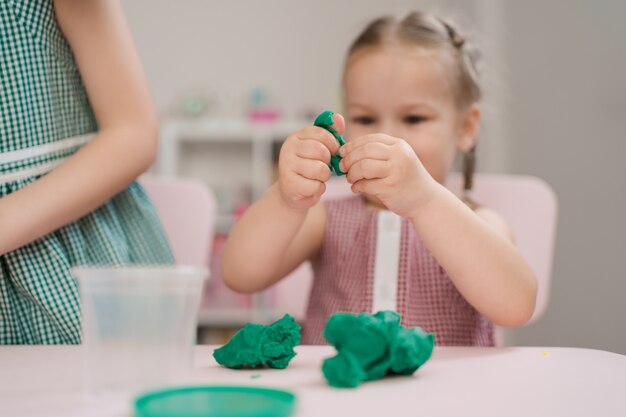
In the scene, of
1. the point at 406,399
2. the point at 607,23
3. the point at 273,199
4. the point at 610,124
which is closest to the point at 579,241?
the point at 610,124

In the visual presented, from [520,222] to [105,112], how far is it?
64cm

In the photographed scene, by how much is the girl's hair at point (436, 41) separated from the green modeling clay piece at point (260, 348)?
2.03ft

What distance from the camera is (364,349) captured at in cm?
45

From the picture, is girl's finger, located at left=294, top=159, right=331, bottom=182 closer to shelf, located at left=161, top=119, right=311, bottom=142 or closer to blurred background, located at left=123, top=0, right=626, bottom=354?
blurred background, located at left=123, top=0, right=626, bottom=354

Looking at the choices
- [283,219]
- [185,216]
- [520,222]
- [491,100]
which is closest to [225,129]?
[491,100]

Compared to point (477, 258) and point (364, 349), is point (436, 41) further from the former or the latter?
point (364, 349)

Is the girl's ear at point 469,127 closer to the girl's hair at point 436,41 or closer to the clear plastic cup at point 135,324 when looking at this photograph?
the girl's hair at point 436,41

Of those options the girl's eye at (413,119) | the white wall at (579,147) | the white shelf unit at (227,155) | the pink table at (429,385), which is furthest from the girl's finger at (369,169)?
the white shelf unit at (227,155)

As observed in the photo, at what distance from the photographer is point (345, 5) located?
3570 millimetres

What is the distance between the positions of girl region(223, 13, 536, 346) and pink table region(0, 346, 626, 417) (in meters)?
0.14

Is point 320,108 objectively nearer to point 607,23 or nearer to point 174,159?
point 174,159

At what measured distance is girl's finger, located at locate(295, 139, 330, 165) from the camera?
64cm

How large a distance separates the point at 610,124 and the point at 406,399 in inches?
64.2

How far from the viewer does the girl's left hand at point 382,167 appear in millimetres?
618
